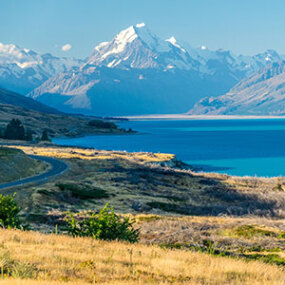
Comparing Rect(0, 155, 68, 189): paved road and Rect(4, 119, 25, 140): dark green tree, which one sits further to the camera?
Rect(4, 119, 25, 140): dark green tree

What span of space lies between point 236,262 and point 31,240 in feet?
24.9

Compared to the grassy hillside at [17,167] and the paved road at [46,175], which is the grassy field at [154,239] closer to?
the paved road at [46,175]

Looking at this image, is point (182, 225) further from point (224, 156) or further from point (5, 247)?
point (224, 156)

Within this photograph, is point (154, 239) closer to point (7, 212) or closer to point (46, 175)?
point (7, 212)

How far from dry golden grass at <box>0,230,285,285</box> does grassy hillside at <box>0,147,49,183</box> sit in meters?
41.4

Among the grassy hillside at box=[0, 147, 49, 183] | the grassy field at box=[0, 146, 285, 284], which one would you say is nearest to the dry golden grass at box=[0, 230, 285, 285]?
the grassy field at box=[0, 146, 285, 284]

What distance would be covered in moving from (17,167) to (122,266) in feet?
168

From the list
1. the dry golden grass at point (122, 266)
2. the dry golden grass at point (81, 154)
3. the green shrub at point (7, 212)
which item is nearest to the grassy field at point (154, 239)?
the dry golden grass at point (122, 266)

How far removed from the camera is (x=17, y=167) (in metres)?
61.0

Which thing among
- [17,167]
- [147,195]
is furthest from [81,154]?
[147,195]

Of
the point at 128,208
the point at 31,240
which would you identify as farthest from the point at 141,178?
the point at 31,240

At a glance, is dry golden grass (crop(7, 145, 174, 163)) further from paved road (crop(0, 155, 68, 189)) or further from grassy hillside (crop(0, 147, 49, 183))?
grassy hillside (crop(0, 147, 49, 183))

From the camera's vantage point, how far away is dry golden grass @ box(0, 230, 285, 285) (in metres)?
11.4

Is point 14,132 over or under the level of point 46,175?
over
